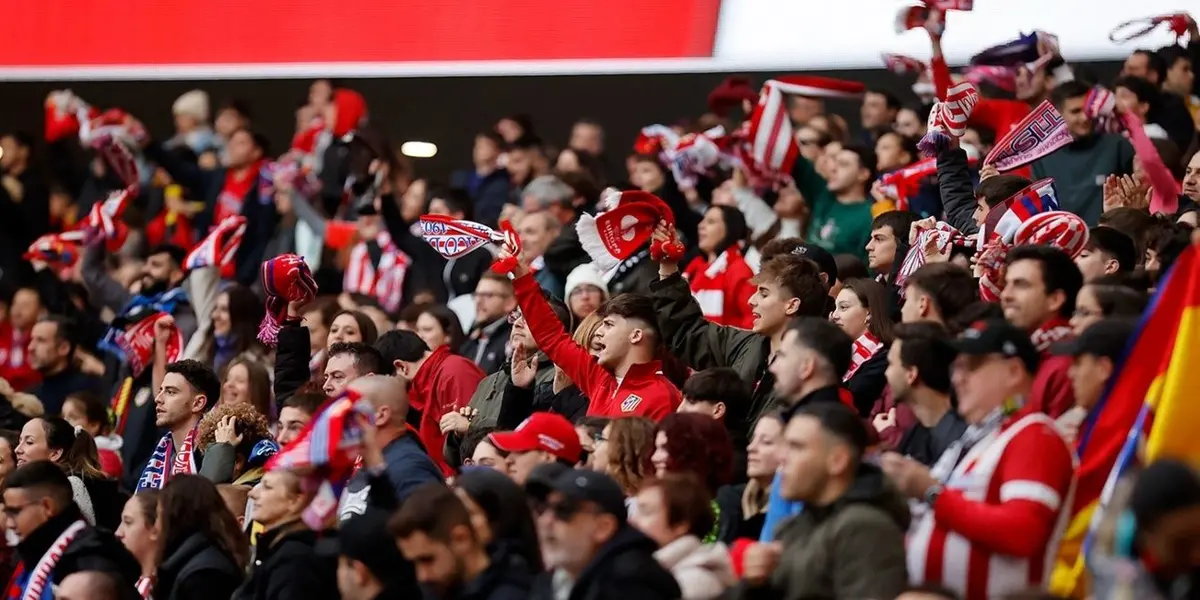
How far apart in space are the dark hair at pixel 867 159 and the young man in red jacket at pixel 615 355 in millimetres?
2971

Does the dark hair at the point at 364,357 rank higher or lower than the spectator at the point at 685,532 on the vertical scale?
lower

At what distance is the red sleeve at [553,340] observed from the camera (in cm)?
803

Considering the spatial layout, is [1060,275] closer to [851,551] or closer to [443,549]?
[851,551]

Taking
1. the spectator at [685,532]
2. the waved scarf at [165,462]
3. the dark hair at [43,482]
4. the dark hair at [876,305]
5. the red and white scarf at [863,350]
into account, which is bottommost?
the waved scarf at [165,462]

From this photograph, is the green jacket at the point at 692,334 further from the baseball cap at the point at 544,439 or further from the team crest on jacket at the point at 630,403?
the baseball cap at the point at 544,439

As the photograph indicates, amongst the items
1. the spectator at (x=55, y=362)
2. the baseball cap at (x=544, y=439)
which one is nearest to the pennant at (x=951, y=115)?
the baseball cap at (x=544, y=439)

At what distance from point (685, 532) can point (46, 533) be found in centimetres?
281

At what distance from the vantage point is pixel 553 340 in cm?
806

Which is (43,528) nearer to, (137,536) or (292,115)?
(137,536)

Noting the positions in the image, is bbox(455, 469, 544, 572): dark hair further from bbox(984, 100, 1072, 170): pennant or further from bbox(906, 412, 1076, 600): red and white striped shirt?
bbox(984, 100, 1072, 170): pennant

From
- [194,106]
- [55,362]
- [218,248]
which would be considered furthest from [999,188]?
[194,106]

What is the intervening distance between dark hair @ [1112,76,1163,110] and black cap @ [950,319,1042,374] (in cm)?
505

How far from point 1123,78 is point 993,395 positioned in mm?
5367

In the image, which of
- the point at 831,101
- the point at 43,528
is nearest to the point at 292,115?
the point at 831,101
